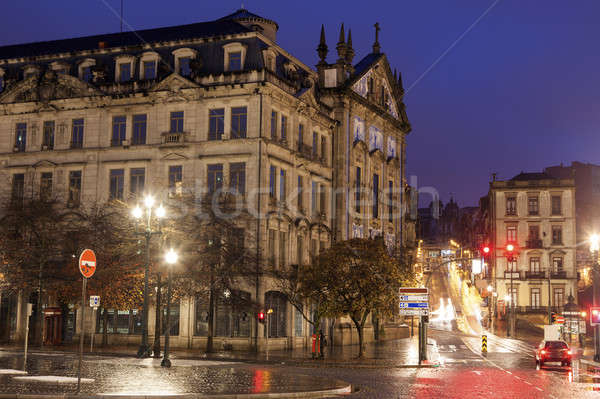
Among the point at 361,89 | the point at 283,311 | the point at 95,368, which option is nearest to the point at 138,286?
the point at 283,311

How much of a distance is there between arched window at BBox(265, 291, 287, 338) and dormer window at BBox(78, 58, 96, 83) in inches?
837

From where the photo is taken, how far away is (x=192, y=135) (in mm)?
53219

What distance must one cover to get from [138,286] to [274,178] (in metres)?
12.1

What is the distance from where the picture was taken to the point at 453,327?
96250 mm

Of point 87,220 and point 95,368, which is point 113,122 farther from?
point 95,368

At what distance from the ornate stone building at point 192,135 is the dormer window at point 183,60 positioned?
3.4 inches

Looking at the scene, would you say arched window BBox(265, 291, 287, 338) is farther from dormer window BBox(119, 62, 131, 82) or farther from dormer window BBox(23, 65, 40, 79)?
dormer window BBox(23, 65, 40, 79)

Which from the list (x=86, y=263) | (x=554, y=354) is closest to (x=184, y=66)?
(x=554, y=354)

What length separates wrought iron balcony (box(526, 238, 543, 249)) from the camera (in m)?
99.1

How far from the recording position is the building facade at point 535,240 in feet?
321

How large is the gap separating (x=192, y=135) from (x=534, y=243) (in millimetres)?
60008

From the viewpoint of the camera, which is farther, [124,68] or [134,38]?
[134,38]

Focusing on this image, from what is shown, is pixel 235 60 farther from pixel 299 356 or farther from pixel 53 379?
pixel 53 379

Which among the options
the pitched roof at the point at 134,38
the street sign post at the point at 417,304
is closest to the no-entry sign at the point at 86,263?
the street sign post at the point at 417,304
